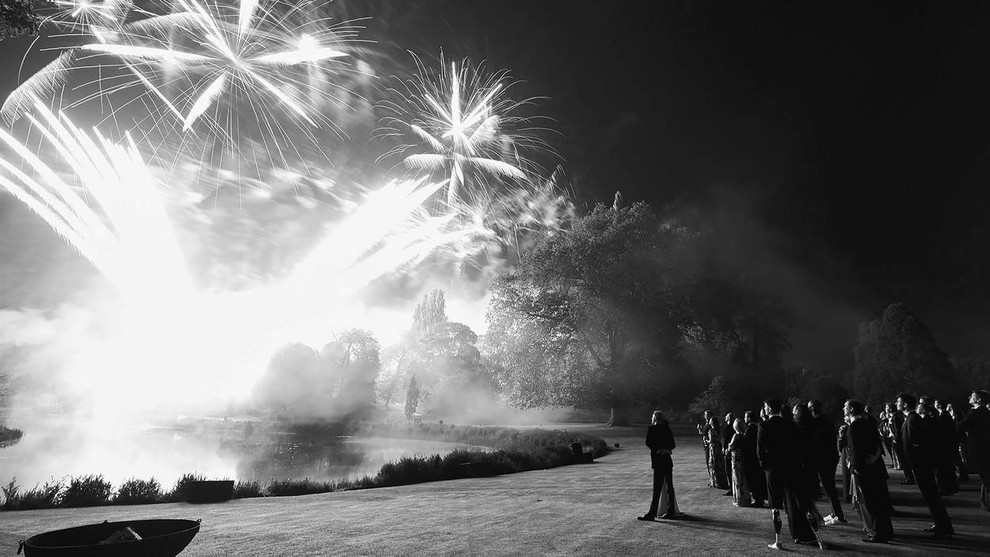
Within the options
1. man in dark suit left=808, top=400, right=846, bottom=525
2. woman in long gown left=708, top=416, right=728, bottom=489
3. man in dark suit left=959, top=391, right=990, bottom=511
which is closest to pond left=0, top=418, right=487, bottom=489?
woman in long gown left=708, top=416, right=728, bottom=489

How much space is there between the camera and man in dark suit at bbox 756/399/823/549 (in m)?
8.14

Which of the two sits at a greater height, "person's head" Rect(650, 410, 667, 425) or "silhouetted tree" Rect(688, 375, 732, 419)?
"person's head" Rect(650, 410, 667, 425)

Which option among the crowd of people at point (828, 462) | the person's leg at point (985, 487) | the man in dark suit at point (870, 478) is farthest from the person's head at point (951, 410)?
the man in dark suit at point (870, 478)

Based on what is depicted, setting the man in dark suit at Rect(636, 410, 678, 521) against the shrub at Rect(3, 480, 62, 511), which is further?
the shrub at Rect(3, 480, 62, 511)

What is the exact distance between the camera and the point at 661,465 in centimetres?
1042

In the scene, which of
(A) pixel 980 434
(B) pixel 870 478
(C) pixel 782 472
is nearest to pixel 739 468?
(B) pixel 870 478

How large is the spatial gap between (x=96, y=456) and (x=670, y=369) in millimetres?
45952

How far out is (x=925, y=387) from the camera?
57.8 m


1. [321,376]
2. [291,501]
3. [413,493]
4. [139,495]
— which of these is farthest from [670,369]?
[321,376]

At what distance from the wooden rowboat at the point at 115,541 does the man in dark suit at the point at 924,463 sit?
11217 millimetres

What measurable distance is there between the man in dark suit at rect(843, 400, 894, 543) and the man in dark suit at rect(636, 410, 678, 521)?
10.3 feet

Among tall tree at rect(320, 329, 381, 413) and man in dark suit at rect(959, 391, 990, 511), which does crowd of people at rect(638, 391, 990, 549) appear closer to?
man in dark suit at rect(959, 391, 990, 511)

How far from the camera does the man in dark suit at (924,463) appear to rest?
27.7 feet

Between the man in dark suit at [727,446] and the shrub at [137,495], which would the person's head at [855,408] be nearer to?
the man in dark suit at [727,446]
